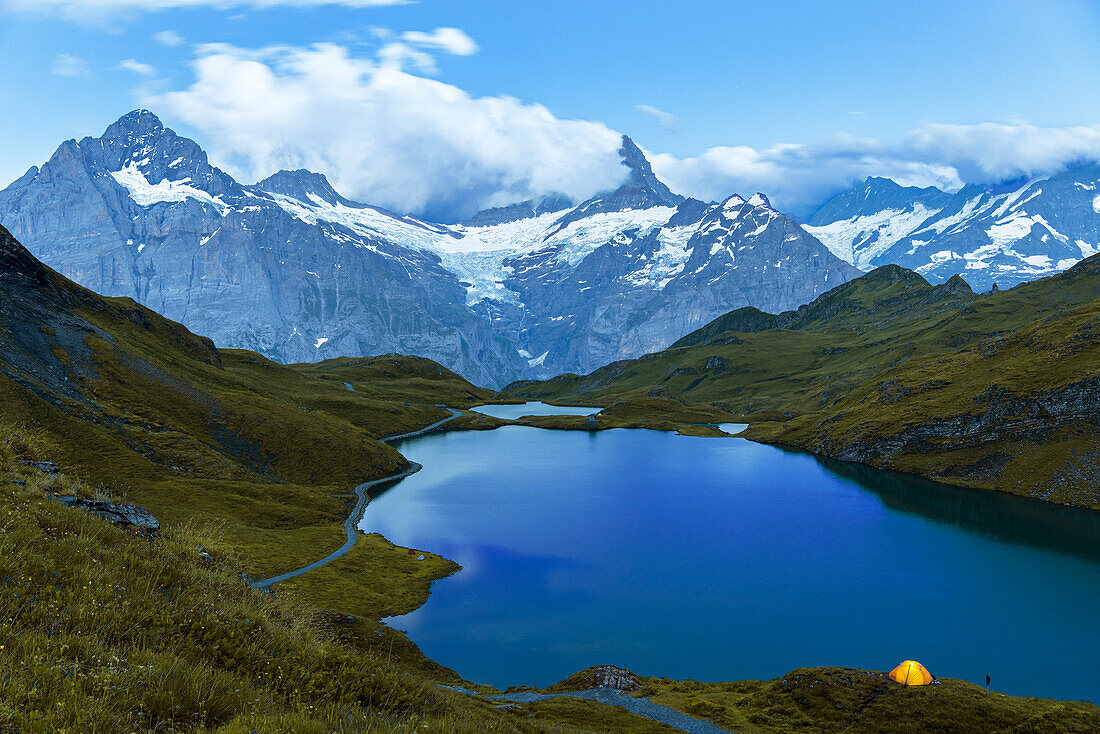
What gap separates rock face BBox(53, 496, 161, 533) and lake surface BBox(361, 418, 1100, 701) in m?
46.3

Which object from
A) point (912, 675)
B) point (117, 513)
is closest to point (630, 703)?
point (912, 675)

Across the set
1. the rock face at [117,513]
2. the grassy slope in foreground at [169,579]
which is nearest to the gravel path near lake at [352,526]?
the grassy slope in foreground at [169,579]

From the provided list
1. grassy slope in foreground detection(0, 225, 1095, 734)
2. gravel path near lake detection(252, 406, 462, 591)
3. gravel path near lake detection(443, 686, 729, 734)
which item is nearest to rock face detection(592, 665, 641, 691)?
gravel path near lake detection(443, 686, 729, 734)

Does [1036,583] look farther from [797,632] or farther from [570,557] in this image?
[570,557]

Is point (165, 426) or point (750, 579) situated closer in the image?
point (750, 579)

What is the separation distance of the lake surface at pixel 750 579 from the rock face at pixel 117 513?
1823 inches

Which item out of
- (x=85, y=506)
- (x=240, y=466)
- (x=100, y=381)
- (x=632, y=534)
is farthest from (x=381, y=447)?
(x=85, y=506)

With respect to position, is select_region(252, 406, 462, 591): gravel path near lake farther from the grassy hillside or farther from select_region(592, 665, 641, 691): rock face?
select_region(592, 665, 641, 691): rock face

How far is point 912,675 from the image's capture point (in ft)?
166

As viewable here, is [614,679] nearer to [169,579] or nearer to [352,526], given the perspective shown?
[169,579]

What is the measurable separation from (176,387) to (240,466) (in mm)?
28036

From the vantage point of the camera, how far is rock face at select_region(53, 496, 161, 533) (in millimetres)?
19281

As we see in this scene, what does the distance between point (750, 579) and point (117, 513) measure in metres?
85.8

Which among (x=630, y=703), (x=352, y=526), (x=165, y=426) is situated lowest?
(x=352, y=526)
